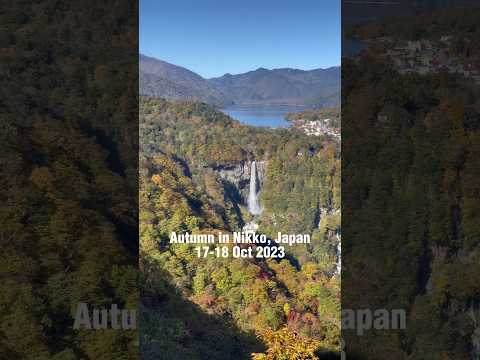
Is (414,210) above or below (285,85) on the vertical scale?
below

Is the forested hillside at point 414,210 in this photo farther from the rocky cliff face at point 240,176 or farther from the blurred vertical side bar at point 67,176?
the blurred vertical side bar at point 67,176

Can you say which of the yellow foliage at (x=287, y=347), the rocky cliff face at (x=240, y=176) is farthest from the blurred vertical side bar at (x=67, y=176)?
the yellow foliage at (x=287, y=347)

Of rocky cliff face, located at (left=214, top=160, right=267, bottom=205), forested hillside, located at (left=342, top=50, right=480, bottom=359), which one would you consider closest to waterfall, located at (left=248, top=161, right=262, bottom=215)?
rocky cliff face, located at (left=214, top=160, right=267, bottom=205)

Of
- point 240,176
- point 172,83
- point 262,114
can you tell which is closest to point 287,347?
point 240,176

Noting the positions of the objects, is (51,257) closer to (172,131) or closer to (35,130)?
(35,130)

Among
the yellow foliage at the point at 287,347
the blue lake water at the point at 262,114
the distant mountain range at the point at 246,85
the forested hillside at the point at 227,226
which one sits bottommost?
the yellow foliage at the point at 287,347

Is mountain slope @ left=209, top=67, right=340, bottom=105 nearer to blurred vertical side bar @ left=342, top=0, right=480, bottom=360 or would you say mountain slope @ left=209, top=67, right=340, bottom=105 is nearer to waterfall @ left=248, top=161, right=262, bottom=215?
blurred vertical side bar @ left=342, top=0, right=480, bottom=360

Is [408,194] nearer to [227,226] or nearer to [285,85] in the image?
[285,85]
